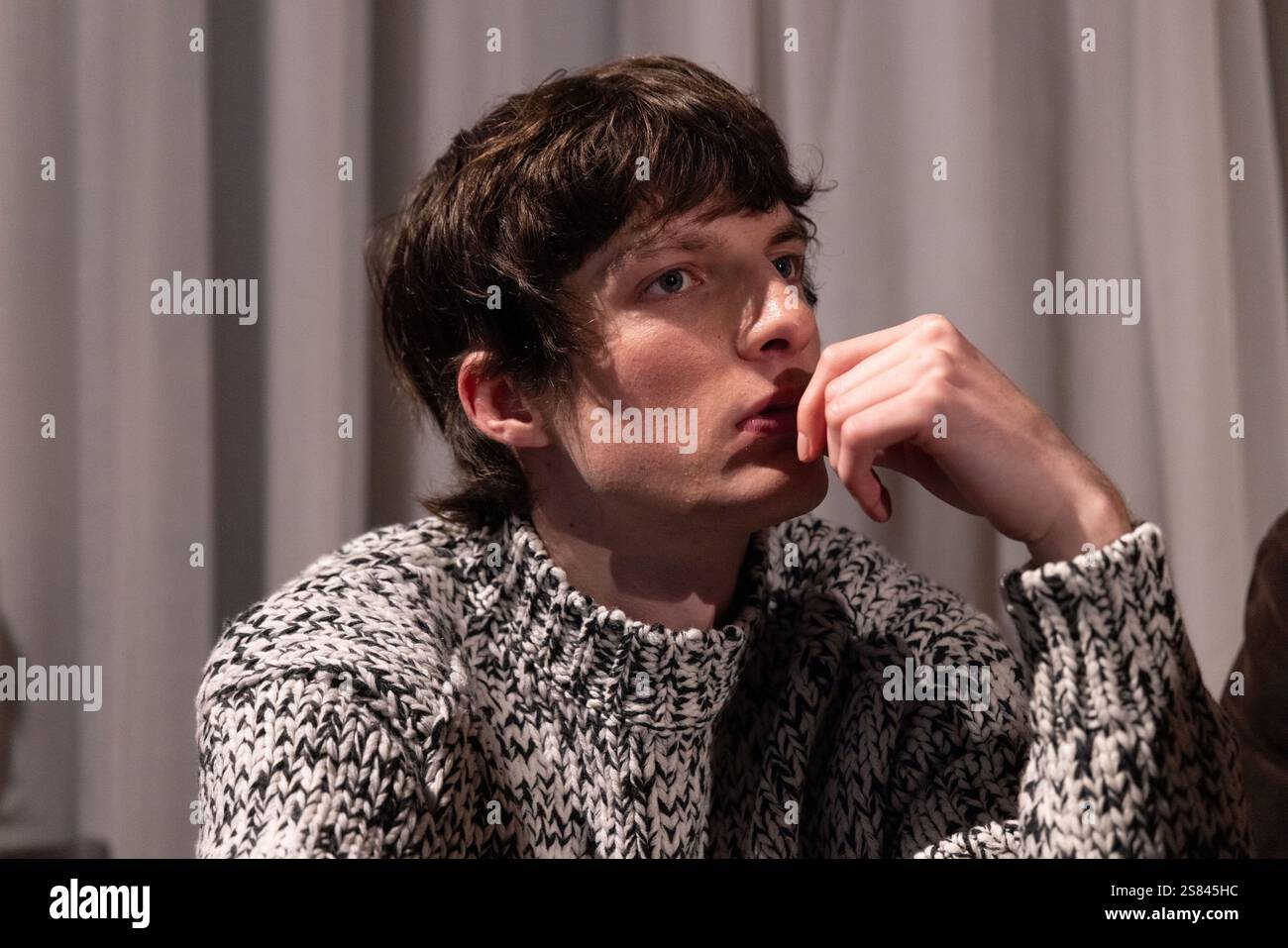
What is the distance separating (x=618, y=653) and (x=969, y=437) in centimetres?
35

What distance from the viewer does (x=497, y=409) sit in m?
1.07

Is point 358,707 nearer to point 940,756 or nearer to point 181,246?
point 940,756

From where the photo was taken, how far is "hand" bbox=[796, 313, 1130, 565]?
0.84 m

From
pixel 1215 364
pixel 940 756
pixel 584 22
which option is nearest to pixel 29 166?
pixel 584 22

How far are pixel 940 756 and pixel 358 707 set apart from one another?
0.54 m

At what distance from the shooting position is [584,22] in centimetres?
129

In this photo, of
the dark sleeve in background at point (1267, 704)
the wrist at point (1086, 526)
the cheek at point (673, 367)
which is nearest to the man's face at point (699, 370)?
the cheek at point (673, 367)

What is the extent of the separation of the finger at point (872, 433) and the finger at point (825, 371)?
36mm

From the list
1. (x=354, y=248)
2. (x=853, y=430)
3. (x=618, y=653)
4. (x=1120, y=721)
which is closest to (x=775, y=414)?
(x=853, y=430)

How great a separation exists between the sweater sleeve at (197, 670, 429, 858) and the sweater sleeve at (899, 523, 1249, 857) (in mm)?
491

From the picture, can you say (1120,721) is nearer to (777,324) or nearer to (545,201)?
(777,324)

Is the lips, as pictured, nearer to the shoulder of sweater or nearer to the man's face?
the man's face

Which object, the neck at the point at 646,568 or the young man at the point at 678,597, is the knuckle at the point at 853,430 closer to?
the young man at the point at 678,597

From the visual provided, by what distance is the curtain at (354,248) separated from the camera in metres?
1.26
